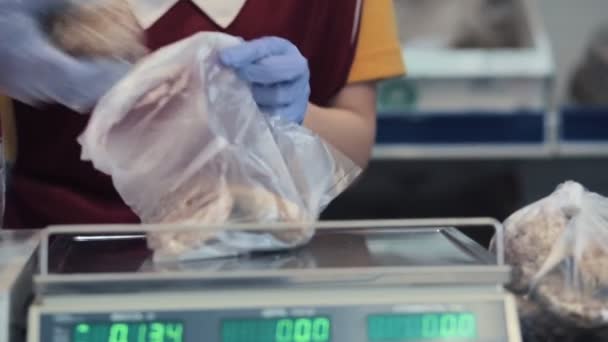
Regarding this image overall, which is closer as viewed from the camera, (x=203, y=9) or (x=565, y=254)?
(x=565, y=254)

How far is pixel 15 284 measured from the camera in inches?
21.7

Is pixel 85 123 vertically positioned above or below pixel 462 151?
above

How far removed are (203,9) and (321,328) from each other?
48 centimetres

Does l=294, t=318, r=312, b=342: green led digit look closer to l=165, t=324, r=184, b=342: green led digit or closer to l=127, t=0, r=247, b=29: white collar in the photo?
l=165, t=324, r=184, b=342: green led digit

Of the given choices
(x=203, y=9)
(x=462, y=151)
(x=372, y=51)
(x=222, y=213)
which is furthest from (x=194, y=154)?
(x=462, y=151)

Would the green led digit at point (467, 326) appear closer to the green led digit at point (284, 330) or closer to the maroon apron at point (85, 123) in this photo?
the green led digit at point (284, 330)

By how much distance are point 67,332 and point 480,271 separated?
0.75 feet

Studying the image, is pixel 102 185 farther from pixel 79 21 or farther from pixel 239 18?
pixel 79 21

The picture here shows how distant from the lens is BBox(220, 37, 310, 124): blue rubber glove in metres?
0.67

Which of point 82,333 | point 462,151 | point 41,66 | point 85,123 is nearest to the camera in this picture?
point 82,333

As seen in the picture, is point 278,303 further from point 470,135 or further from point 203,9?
point 470,135

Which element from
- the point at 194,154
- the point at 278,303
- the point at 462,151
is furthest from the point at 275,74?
the point at 462,151

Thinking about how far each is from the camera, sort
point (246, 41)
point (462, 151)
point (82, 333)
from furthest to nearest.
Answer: point (462, 151) → point (246, 41) → point (82, 333)

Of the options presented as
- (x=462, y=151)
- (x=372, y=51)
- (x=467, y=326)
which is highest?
(x=372, y=51)
